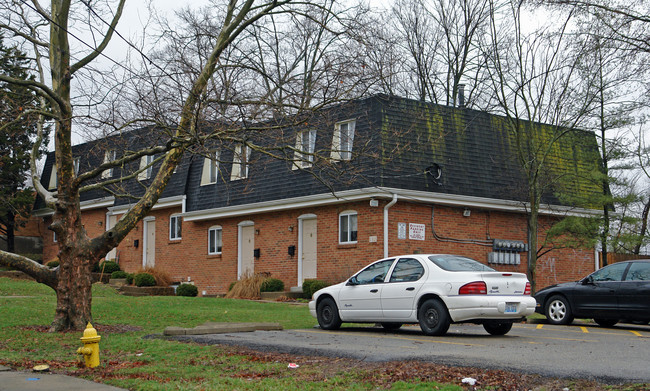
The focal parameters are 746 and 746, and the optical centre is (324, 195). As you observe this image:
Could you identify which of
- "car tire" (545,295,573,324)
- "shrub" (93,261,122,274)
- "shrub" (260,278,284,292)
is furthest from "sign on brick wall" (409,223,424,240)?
"shrub" (93,261,122,274)

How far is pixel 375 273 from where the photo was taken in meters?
14.4

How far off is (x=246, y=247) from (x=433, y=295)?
16.4 meters

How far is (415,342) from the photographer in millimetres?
12133

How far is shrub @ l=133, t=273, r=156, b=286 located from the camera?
2784cm

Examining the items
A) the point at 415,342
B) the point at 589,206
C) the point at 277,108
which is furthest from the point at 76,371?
the point at 589,206

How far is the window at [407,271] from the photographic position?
44.8 feet

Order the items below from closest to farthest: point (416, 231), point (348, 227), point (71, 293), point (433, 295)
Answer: point (433, 295), point (71, 293), point (416, 231), point (348, 227)

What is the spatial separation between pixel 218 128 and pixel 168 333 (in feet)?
12.7

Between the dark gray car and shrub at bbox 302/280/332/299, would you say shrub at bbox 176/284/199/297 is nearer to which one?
shrub at bbox 302/280/332/299

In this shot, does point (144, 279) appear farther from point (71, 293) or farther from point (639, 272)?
point (639, 272)

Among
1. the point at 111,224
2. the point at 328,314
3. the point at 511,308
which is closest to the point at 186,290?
the point at 111,224

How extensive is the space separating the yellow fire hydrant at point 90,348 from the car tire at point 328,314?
599 cm

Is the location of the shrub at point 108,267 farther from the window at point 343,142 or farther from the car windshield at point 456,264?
the car windshield at point 456,264

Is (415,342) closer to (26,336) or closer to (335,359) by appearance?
(335,359)
